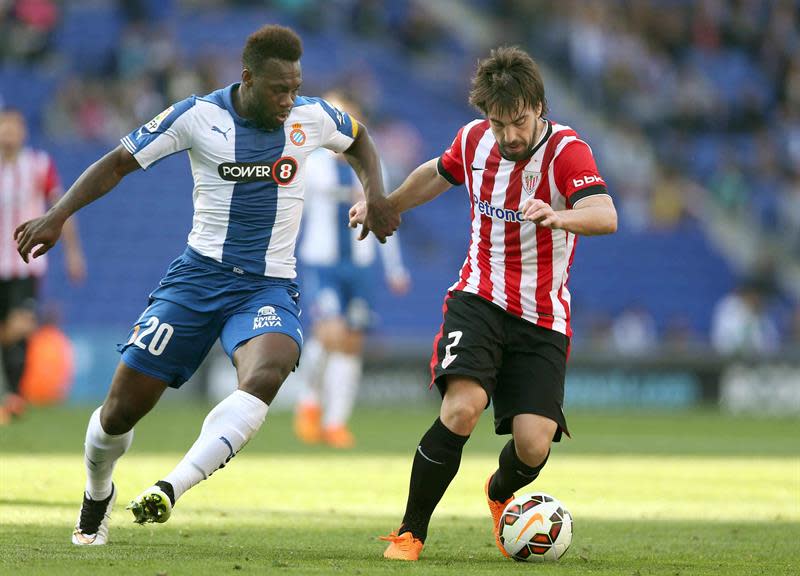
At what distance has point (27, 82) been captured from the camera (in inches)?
906

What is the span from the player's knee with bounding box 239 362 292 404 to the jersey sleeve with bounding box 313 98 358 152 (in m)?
1.25

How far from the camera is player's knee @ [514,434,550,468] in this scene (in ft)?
20.9

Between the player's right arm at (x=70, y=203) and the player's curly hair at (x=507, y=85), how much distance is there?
1.56 metres

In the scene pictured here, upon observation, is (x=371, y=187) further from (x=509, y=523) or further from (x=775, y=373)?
(x=775, y=373)

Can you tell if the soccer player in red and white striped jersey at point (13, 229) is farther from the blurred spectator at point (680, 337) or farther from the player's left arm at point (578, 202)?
the blurred spectator at point (680, 337)

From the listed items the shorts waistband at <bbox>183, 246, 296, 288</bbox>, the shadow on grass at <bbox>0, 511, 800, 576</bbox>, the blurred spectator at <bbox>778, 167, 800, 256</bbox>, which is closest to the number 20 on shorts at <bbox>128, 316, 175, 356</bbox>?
the shorts waistband at <bbox>183, 246, 296, 288</bbox>

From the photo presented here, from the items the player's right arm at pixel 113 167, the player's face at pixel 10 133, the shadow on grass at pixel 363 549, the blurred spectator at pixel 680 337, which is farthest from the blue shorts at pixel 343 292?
the blurred spectator at pixel 680 337

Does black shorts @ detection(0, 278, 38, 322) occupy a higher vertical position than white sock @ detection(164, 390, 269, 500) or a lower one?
lower

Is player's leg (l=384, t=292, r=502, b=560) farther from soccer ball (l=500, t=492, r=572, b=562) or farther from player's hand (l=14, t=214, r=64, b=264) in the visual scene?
player's hand (l=14, t=214, r=64, b=264)

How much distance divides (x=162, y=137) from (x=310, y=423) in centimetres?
719

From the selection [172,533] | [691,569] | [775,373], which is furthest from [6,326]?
[775,373]

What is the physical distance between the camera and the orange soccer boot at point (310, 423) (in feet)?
43.5

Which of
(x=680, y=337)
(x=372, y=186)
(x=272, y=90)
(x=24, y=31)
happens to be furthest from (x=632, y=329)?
(x=272, y=90)

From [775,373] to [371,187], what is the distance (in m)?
13.5
